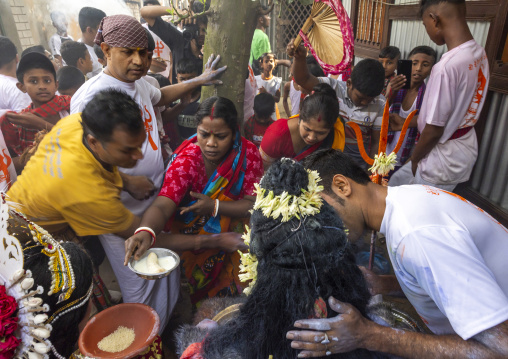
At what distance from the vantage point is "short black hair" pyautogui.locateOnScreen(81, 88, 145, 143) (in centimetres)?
194

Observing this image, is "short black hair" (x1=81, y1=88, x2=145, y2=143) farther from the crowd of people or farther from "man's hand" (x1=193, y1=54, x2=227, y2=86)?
"man's hand" (x1=193, y1=54, x2=227, y2=86)

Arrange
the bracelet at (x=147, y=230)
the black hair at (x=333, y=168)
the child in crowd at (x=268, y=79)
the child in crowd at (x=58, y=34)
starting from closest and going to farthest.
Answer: the black hair at (x=333, y=168) < the bracelet at (x=147, y=230) < the child in crowd at (x=268, y=79) < the child in crowd at (x=58, y=34)

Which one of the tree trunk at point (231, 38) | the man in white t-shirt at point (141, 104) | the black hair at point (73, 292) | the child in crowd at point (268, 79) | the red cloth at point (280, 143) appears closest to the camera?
the black hair at point (73, 292)

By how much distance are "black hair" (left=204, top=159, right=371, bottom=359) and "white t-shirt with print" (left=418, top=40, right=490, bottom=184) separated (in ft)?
7.27

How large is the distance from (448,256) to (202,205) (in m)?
1.63

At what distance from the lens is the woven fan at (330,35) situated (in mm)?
2799

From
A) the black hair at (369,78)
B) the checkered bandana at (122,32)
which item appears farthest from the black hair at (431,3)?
the checkered bandana at (122,32)

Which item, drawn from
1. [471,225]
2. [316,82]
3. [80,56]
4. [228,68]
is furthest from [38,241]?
[80,56]

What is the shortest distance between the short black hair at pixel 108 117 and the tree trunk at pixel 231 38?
3.66 feet

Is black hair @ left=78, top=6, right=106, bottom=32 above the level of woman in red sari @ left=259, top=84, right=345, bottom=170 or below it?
above

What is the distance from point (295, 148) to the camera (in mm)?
3256

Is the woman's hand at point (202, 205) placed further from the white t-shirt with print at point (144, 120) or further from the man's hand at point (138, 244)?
the white t-shirt with print at point (144, 120)

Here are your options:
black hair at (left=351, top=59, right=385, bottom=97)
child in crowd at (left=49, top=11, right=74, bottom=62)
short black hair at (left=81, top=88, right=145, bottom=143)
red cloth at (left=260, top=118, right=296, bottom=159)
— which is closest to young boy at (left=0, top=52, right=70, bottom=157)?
short black hair at (left=81, top=88, right=145, bottom=143)

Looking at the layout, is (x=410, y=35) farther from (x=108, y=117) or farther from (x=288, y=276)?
(x=288, y=276)
